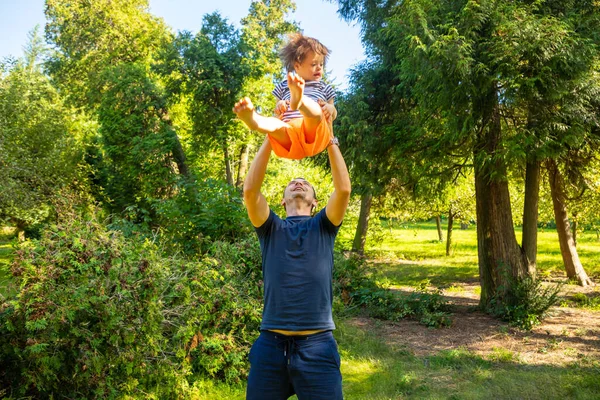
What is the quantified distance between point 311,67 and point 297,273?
1097mm

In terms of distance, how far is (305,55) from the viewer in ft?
9.34

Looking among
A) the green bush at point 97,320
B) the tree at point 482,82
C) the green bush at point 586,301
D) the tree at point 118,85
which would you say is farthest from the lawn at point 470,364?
the tree at point 118,85

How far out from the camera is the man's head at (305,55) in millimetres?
2836

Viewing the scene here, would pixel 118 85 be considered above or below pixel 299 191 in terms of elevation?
above

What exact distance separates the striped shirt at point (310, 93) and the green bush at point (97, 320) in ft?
7.16

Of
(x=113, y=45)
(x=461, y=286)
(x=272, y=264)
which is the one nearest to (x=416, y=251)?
(x=461, y=286)

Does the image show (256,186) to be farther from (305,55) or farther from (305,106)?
(305,55)

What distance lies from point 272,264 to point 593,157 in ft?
32.6

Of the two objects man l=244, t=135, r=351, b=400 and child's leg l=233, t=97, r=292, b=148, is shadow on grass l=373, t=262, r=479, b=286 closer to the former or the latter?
man l=244, t=135, r=351, b=400

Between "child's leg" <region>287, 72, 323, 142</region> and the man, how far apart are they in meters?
0.18

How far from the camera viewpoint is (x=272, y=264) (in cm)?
269

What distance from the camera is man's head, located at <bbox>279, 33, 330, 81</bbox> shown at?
2.84 meters

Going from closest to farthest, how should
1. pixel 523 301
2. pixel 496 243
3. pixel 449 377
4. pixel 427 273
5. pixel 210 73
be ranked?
pixel 449 377, pixel 523 301, pixel 496 243, pixel 210 73, pixel 427 273

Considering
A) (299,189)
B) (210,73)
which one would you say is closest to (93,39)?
(210,73)
